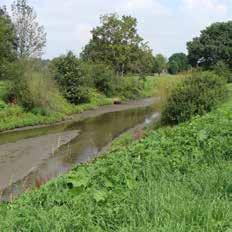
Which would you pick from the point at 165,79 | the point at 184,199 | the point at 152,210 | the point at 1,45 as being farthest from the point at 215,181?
the point at 1,45

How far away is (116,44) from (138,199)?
4050 centimetres

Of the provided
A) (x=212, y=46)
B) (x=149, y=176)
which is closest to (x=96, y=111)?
(x=149, y=176)

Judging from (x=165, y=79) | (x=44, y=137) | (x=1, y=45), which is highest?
(x=1, y=45)

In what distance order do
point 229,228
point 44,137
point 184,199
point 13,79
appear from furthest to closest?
point 13,79, point 44,137, point 184,199, point 229,228

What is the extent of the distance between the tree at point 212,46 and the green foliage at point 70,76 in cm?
2722

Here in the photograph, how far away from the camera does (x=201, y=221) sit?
5234mm

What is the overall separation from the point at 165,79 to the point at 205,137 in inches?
482

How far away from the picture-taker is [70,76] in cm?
3319

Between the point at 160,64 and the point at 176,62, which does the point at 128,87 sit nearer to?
the point at 160,64

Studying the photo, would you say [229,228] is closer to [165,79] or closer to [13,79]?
[165,79]

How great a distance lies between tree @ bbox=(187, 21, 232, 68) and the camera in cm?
5719

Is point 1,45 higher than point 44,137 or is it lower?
higher

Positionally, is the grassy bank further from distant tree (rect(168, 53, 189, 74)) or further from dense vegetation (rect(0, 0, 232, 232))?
distant tree (rect(168, 53, 189, 74))

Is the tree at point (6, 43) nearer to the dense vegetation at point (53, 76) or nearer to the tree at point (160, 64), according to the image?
the dense vegetation at point (53, 76)
